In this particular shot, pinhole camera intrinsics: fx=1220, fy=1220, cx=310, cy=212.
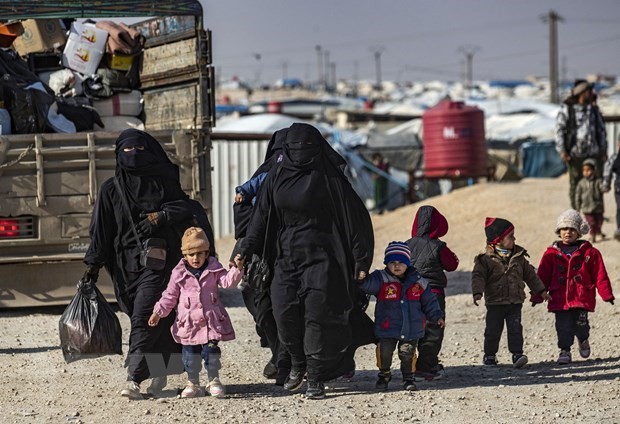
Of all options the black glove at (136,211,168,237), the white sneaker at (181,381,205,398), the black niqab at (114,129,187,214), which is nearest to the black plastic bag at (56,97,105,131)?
the black niqab at (114,129,187,214)

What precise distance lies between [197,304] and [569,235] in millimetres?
2853

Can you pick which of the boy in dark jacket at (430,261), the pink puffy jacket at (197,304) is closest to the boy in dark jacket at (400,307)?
the boy in dark jacket at (430,261)

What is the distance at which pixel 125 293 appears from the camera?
291 inches

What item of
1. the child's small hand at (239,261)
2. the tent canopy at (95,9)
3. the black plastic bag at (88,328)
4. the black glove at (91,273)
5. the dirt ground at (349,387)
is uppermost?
the tent canopy at (95,9)

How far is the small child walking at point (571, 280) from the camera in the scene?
8398 mm

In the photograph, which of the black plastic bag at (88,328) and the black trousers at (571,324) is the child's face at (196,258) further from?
the black trousers at (571,324)

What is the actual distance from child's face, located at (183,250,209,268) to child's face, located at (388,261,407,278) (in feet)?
3.66

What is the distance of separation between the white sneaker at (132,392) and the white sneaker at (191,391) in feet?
0.85

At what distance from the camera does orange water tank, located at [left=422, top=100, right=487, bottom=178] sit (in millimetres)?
23250

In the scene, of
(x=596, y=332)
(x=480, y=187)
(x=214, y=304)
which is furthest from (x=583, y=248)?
(x=480, y=187)

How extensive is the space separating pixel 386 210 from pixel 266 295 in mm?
17573

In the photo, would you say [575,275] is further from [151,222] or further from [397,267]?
[151,222]

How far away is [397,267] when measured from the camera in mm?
7309

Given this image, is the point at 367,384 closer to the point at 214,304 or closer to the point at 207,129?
the point at 214,304
